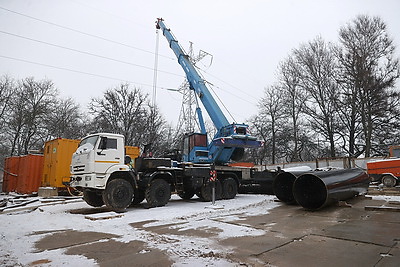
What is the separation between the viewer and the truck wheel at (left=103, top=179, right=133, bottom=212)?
8879 millimetres

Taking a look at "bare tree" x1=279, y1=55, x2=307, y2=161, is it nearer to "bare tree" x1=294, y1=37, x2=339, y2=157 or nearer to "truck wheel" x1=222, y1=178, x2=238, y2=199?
"bare tree" x1=294, y1=37, x2=339, y2=157

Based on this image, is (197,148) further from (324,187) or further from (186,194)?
(324,187)

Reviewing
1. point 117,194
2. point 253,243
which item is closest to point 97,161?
point 117,194

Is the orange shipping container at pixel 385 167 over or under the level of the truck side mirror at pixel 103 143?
under

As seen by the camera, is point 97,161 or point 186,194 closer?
point 97,161

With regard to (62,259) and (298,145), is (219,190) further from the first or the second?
(298,145)

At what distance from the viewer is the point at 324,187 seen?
8.87 m

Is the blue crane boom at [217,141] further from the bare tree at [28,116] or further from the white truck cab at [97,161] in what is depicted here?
the bare tree at [28,116]

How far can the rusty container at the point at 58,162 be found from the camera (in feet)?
46.3

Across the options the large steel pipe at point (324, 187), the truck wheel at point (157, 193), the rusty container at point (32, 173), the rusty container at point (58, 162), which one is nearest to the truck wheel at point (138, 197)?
the truck wheel at point (157, 193)

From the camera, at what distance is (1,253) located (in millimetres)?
4465

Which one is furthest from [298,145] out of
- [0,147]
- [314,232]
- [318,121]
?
[0,147]

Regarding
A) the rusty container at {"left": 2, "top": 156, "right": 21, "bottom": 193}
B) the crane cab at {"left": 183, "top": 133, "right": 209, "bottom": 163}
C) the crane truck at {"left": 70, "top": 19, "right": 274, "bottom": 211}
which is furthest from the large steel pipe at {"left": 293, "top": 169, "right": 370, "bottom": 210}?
the rusty container at {"left": 2, "top": 156, "right": 21, "bottom": 193}

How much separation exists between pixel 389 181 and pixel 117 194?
52.1 feet
